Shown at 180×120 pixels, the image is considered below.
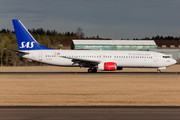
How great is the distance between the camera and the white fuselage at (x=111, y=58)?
44000 mm

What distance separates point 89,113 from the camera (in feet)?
45.7

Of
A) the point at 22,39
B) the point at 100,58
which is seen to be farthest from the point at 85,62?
the point at 22,39

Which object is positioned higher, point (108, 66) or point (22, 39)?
point (22, 39)

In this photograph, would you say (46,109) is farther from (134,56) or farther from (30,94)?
(134,56)

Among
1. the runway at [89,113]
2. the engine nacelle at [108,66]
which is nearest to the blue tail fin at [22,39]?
the engine nacelle at [108,66]

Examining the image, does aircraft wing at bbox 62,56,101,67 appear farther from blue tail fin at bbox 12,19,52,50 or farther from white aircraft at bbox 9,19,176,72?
blue tail fin at bbox 12,19,52,50

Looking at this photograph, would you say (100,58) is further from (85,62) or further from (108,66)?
(108,66)

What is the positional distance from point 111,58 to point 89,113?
30.5m

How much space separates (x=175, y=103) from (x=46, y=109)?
27.1 ft

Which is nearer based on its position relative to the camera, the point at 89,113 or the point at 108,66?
the point at 89,113

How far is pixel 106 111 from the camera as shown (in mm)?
14539

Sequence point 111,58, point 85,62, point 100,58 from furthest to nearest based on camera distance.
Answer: point 100,58 < point 111,58 < point 85,62

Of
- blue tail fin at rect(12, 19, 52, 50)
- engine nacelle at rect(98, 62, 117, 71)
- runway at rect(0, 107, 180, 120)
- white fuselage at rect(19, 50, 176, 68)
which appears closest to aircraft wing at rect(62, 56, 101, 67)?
white fuselage at rect(19, 50, 176, 68)

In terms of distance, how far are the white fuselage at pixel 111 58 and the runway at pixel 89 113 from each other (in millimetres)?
28622
